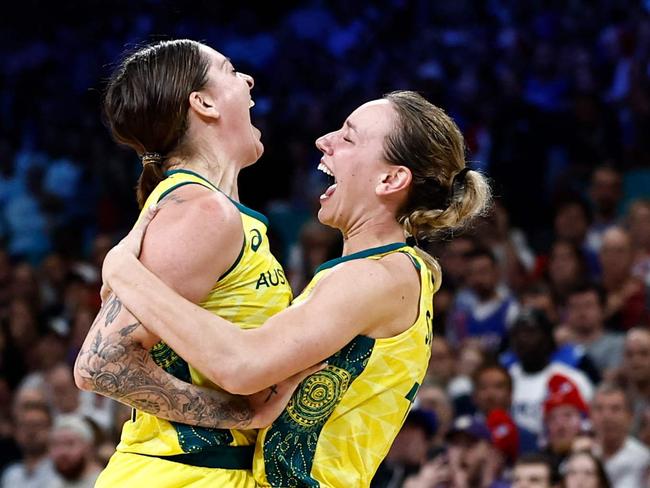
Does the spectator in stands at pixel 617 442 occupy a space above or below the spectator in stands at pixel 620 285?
above

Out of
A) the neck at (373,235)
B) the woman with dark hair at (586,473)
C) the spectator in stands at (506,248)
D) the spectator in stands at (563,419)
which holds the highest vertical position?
the neck at (373,235)

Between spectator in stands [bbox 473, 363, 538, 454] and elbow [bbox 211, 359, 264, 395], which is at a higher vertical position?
elbow [bbox 211, 359, 264, 395]

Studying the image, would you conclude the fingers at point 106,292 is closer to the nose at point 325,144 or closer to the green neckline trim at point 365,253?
the green neckline trim at point 365,253

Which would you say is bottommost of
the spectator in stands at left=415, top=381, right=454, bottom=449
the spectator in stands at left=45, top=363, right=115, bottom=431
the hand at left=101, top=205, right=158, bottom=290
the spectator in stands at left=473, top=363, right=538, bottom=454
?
the spectator in stands at left=45, top=363, right=115, bottom=431

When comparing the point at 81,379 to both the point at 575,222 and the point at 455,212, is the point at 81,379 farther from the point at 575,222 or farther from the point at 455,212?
the point at 575,222

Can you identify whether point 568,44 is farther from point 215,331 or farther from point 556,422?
point 215,331

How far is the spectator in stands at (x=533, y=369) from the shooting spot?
6.29 meters

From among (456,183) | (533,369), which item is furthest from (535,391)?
(456,183)

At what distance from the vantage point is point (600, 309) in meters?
6.70

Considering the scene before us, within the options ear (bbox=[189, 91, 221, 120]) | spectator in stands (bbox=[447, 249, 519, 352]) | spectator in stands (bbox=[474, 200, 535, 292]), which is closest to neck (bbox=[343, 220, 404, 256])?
ear (bbox=[189, 91, 221, 120])

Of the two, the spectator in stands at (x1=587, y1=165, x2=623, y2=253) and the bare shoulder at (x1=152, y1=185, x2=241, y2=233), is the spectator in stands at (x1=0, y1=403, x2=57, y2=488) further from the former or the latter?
the bare shoulder at (x1=152, y1=185, x2=241, y2=233)

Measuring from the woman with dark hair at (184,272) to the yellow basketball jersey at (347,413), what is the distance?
65 millimetres

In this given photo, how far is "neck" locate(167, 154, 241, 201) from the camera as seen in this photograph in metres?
2.87

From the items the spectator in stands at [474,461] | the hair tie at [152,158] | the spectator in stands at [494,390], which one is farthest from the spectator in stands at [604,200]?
the hair tie at [152,158]
